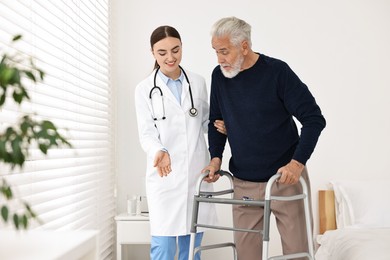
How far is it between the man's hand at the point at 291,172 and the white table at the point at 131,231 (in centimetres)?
173

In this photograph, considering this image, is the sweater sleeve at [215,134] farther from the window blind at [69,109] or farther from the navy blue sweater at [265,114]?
the window blind at [69,109]

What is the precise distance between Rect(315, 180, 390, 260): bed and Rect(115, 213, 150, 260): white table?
1216mm

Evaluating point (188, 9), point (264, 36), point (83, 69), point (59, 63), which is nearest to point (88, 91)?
point (83, 69)

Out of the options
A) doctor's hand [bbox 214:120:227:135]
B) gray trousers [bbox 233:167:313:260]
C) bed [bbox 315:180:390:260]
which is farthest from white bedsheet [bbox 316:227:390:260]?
doctor's hand [bbox 214:120:227:135]

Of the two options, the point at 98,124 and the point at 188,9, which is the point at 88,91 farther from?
the point at 188,9

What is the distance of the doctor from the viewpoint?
3.16 meters

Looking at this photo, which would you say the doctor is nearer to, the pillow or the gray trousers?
the gray trousers

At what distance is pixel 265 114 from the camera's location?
9.20 feet

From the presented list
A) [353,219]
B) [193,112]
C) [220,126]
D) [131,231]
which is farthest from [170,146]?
[353,219]

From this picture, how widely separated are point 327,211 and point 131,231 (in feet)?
5.03

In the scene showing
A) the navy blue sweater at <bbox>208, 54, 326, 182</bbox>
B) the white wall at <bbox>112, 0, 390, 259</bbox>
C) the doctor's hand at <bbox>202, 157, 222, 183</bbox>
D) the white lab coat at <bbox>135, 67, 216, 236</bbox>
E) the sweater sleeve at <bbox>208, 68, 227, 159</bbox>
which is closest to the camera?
the navy blue sweater at <bbox>208, 54, 326, 182</bbox>

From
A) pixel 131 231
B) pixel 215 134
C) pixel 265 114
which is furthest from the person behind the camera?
pixel 131 231

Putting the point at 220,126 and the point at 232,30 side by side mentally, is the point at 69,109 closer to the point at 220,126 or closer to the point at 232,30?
the point at 220,126

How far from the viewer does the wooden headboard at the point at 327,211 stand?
446 centimetres
